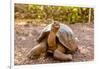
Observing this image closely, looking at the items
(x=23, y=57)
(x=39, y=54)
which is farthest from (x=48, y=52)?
(x=23, y=57)

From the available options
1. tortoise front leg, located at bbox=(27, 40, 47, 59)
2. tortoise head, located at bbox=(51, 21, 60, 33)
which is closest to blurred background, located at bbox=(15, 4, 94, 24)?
Answer: tortoise head, located at bbox=(51, 21, 60, 33)

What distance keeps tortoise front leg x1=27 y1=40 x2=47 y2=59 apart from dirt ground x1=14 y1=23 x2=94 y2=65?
0.11 ft

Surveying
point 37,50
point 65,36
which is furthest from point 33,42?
point 65,36

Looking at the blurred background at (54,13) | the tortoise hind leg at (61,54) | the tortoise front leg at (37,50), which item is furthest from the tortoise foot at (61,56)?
the blurred background at (54,13)

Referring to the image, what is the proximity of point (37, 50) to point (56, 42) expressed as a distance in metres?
0.21

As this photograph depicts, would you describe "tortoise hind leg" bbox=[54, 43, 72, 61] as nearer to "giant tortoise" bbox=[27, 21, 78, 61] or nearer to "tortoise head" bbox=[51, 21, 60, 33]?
"giant tortoise" bbox=[27, 21, 78, 61]

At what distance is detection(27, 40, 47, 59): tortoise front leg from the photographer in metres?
1.80

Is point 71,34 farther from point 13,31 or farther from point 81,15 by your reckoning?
point 13,31

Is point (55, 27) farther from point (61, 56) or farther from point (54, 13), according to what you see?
point (61, 56)

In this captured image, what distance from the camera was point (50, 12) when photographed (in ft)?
6.16

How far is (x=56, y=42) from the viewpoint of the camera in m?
1.88

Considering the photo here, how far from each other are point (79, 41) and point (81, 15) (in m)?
0.28

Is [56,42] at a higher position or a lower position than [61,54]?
higher

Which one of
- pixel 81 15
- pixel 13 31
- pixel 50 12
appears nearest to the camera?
pixel 13 31
